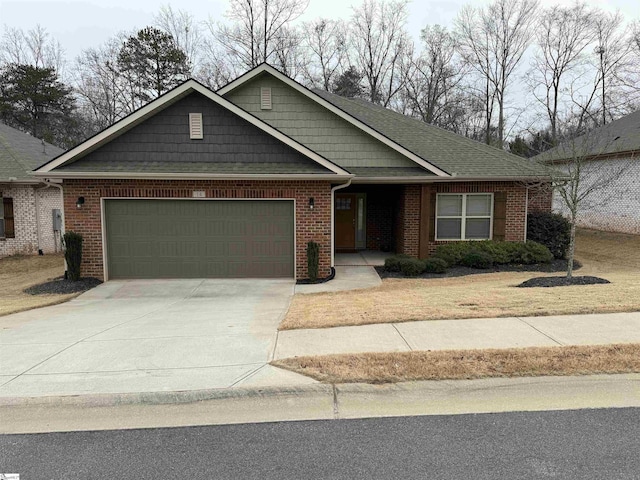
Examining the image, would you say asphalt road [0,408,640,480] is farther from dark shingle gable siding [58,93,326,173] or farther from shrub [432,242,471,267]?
shrub [432,242,471,267]

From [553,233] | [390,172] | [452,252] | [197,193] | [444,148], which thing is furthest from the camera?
[444,148]

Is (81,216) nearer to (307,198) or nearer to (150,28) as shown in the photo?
(307,198)

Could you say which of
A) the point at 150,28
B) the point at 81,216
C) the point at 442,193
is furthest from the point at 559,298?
the point at 150,28

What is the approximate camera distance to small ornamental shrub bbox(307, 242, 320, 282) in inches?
451

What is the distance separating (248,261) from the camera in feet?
39.0

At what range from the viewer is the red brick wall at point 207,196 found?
1132cm

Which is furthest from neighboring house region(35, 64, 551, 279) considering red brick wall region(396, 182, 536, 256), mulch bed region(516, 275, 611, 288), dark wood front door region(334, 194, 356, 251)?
mulch bed region(516, 275, 611, 288)

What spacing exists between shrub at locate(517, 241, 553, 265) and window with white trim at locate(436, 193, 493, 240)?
1251 millimetres

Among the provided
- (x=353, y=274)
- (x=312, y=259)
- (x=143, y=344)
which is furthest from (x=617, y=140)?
(x=143, y=344)

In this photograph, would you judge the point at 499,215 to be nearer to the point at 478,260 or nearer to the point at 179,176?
the point at 478,260

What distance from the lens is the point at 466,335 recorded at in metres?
5.79

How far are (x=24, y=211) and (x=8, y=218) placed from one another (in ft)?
1.93

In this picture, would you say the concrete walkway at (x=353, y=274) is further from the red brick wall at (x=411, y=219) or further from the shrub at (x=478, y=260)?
the shrub at (x=478, y=260)

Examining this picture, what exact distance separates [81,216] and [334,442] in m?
10.3
